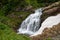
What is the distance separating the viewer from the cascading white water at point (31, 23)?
25566 mm

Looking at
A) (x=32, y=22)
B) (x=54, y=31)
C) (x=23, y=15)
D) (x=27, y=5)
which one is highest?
(x=27, y=5)

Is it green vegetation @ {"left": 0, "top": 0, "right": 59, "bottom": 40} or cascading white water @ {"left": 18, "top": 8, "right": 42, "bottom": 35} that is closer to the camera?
cascading white water @ {"left": 18, "top": 8, "right": 42, "bottom": 35}

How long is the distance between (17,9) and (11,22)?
151 inches

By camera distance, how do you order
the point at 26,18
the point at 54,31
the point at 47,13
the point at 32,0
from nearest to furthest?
the point at 54,31 < the point at 47,13 < the point at 26,18 < the point at 32,0

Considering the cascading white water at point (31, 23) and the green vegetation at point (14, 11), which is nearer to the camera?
the cascading white water at point (31, 23)

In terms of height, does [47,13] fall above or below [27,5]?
below

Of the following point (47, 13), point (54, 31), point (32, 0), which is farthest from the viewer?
point (32, 0)

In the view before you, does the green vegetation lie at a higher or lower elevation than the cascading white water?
higher

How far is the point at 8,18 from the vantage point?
29.8 metres

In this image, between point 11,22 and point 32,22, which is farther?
point 11,22

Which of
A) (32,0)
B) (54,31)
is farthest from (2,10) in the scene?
(54,31)

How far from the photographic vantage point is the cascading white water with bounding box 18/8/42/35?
25.6 metres

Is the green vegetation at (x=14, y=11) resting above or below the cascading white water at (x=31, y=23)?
above

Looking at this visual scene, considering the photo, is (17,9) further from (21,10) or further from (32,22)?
(32,22)
